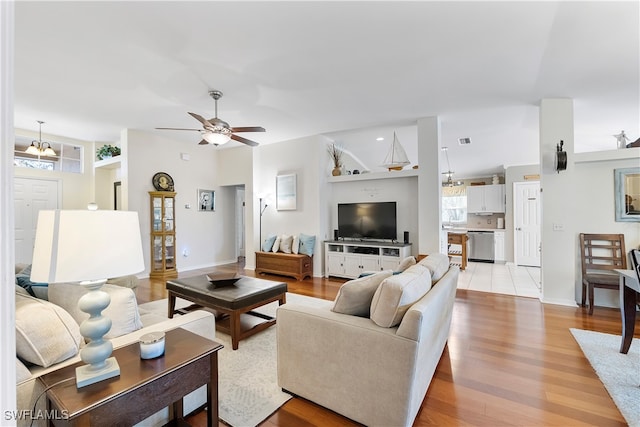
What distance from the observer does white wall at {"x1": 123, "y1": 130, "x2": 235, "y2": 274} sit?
5.43m

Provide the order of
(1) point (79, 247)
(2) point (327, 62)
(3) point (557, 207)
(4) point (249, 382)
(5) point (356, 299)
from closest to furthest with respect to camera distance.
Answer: (1) point (79, 247)
(5) point (356, 299)
(4) point (249, 382)
(2) point (327, 62)
(3) point (557, 207)

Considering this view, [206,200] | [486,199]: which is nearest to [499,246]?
[486,199]

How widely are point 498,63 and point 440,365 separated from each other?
3.09 meters

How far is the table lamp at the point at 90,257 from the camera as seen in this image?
993 mm

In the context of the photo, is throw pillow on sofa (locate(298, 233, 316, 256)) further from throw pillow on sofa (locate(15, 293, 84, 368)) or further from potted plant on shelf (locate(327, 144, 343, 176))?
throw pillow on sofa (locate(15, 293, 84, 368))

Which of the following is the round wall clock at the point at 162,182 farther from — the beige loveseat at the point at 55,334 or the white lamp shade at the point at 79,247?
the white lamp shade at the point at 79,247

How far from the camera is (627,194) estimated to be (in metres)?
3.67

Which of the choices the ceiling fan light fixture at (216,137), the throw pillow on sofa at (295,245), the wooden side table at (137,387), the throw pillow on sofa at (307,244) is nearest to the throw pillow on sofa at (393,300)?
the wooden side table at (137,387)

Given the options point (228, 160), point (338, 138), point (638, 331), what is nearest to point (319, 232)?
point (338, 138)

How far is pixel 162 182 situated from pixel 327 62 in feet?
15.2

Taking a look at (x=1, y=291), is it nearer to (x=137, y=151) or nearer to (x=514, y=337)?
(x=514, y=337)

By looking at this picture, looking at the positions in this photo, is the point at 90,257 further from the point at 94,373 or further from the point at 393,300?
the point at 393,300

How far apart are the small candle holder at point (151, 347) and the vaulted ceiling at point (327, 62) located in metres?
2.33

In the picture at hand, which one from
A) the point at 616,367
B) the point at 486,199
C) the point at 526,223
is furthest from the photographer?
the point at 486,199
